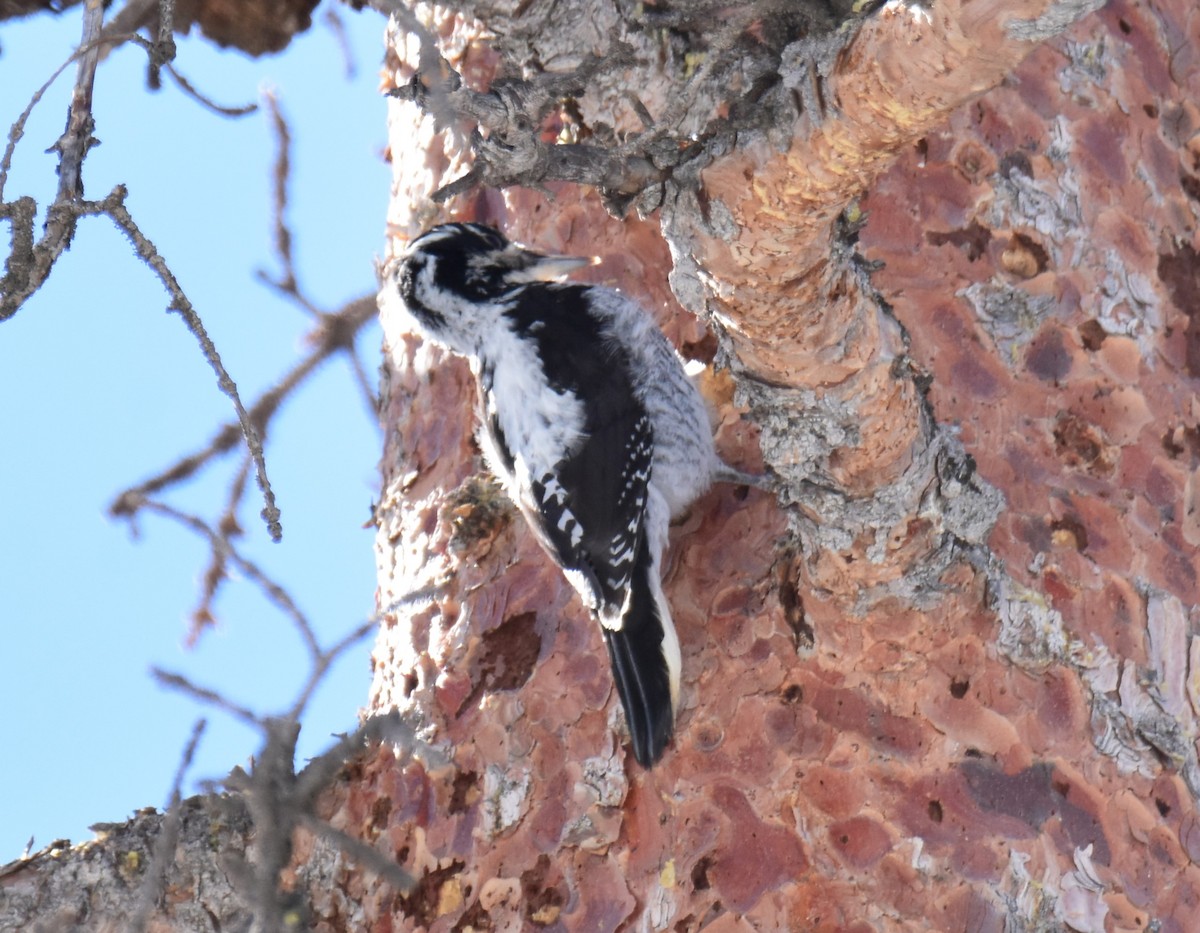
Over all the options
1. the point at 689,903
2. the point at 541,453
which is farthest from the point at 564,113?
the point at 689,903

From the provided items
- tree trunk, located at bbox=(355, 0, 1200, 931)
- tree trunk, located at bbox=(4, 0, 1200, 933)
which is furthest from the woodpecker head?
tree trunk, located at bbox=(355, 0, 1200, 931)

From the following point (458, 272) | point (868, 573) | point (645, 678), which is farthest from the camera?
point (458, 272)

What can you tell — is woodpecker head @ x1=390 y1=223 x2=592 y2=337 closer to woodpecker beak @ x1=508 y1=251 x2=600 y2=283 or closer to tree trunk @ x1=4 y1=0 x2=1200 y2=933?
woodpecker beak @ x1=508 y1=251 x2=600 y2=283

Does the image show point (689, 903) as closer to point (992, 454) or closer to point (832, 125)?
point (992, 454)

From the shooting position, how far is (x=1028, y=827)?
2.16m

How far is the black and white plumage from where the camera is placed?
2.60m

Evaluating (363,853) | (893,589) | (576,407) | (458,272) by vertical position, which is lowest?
(363,853)

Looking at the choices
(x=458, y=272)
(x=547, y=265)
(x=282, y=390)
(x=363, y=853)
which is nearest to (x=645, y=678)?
(x=363, y=853)

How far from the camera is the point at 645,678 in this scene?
91.4 inches

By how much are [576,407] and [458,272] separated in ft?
1.34

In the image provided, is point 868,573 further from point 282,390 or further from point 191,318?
point 282,390

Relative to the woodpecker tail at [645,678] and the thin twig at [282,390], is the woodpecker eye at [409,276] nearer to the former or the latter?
the thin twig at [282,390]

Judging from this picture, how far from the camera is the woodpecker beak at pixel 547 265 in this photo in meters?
2.91

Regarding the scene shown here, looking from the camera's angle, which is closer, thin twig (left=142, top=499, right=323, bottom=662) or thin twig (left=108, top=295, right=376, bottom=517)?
thin twig (left=142, top=499, right=323, bottom=662)
